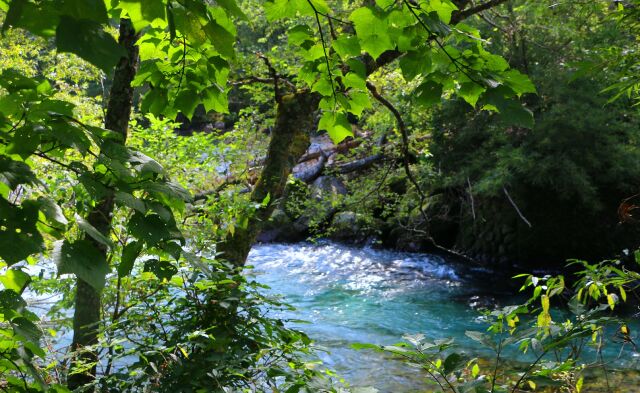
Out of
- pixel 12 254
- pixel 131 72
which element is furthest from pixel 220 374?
pixel 131 72

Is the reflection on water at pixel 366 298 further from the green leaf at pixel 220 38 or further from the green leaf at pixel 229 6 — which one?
the green leaf at pixel 229 6

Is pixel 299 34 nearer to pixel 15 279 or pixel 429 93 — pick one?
pixel 429 93

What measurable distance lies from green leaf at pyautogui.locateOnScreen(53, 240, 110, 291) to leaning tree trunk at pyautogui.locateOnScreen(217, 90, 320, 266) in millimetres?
2281

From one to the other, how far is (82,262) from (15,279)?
39 centimetres

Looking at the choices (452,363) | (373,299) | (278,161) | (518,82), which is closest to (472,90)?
(518,82)

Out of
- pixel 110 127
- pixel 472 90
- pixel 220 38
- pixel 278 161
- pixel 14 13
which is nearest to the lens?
pixel 14 13

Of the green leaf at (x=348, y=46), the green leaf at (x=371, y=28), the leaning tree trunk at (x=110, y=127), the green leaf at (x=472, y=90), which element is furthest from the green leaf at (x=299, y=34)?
the leaning tree trunk at (x=110, y=127)

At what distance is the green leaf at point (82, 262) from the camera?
0.87 m

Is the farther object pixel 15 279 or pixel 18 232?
pixel 15 279

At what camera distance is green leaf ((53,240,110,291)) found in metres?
0.87

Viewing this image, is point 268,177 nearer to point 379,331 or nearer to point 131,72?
point 131,72

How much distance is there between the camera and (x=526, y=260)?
988 cm

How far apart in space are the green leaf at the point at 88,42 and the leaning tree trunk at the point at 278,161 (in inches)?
96.8

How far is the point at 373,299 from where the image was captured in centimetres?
842
